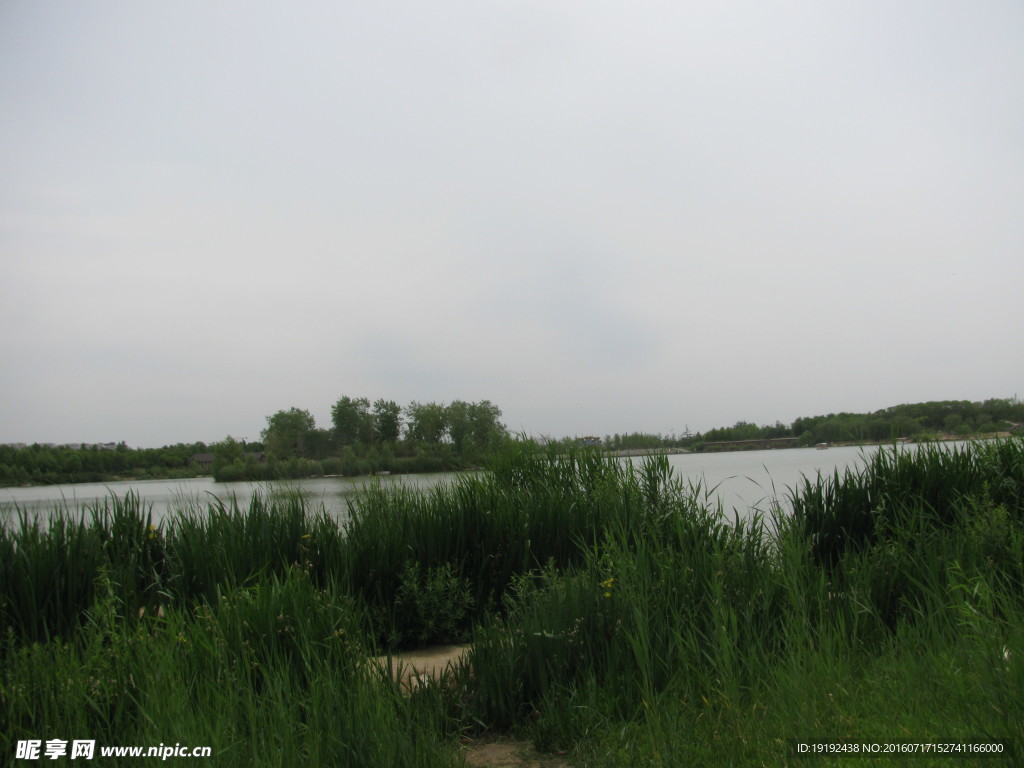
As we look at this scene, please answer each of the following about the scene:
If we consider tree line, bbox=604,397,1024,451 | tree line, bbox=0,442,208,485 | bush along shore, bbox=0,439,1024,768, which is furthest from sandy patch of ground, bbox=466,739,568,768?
tree line, bbox=0,442,208,485

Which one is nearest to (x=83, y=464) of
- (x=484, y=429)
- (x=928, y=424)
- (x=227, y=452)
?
(x=227, y=452)

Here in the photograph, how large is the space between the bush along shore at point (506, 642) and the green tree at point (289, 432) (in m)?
11.9

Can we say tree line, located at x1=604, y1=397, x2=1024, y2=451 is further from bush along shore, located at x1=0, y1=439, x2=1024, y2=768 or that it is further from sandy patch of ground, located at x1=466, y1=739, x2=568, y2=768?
sandy patch of ground, located at x1=466, y1=739, x2=568, y2=768

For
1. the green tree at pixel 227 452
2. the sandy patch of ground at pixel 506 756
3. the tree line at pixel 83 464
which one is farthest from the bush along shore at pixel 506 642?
the green tree at pixel 227 452

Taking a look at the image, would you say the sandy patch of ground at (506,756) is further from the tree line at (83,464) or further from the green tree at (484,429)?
the tree line at (83,464)

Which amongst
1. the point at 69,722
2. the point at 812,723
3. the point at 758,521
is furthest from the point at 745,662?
the point at 69,722

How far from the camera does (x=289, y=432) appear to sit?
2103 cm

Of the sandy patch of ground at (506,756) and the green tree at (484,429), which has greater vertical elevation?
the green tree at (484,429)

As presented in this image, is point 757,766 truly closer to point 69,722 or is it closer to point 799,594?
point 799,594

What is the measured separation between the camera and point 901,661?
3.55 m

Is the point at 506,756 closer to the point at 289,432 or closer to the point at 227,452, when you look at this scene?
the point at 227,452

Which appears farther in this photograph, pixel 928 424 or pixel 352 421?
pixel 352 421

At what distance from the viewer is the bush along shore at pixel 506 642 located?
10.1 ft

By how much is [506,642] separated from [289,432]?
18090 millimetres
